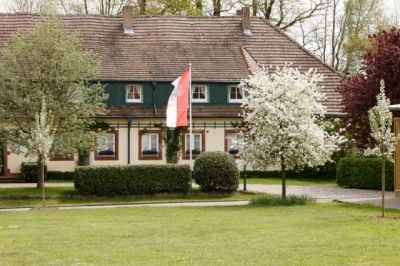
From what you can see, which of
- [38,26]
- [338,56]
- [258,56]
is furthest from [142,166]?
[338,56]

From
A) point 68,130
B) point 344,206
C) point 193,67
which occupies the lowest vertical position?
point 344,206

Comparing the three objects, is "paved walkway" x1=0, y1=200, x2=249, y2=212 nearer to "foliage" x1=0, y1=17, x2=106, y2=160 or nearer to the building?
"foliage" x1=0, y1=17, x2=106, y2=160

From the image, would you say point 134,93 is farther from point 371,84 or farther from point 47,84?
point 371,84

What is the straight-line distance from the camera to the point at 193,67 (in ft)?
140

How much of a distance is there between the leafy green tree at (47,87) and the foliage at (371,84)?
34.9ft

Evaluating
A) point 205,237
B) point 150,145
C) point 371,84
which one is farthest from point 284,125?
point 150,145

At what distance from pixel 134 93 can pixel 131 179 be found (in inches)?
448

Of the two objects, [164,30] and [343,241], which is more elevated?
[164,30]

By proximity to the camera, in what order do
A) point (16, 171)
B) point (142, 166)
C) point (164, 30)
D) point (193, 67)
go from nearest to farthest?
point (142, 166)
point (16, 171)
point (193, 67)
point (164, 30)

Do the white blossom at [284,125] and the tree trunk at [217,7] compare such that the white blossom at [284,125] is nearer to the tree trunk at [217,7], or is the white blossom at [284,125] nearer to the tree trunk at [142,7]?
the tree trunk at [142,7]

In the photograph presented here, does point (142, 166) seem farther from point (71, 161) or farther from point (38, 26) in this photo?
point (71, 161)

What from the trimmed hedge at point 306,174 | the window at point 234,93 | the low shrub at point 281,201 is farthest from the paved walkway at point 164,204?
the window at point 234,93

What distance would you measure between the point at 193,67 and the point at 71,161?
827 centimetres

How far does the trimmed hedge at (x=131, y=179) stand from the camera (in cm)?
3062
